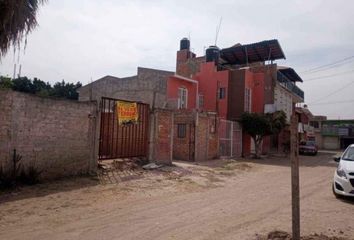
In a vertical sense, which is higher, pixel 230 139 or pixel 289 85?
pixel 289 85

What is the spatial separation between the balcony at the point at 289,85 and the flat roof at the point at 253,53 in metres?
2.36

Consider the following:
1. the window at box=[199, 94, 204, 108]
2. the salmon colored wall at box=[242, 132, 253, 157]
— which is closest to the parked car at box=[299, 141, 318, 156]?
the salmon colored wall at box=[242, 132, 253, 157]

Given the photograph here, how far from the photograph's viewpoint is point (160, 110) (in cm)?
1703

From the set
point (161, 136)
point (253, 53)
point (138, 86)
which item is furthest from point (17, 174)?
point (253, 53)

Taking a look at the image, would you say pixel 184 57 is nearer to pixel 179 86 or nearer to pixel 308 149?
pixel 179 86

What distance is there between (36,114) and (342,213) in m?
9.19

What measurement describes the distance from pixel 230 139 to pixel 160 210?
61.4 feet

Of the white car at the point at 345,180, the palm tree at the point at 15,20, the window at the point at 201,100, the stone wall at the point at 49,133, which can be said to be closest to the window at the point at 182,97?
the window at the point at 201,100

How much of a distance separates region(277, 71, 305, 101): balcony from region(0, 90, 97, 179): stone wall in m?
27.7

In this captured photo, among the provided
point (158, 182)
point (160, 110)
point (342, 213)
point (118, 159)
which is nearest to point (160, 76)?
point (160, 110)

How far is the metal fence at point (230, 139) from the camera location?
25.8 meters

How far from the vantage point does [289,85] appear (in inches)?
1607

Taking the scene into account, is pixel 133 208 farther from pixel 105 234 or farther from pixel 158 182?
pixel 158 182

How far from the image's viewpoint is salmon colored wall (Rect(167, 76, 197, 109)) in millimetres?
28453
